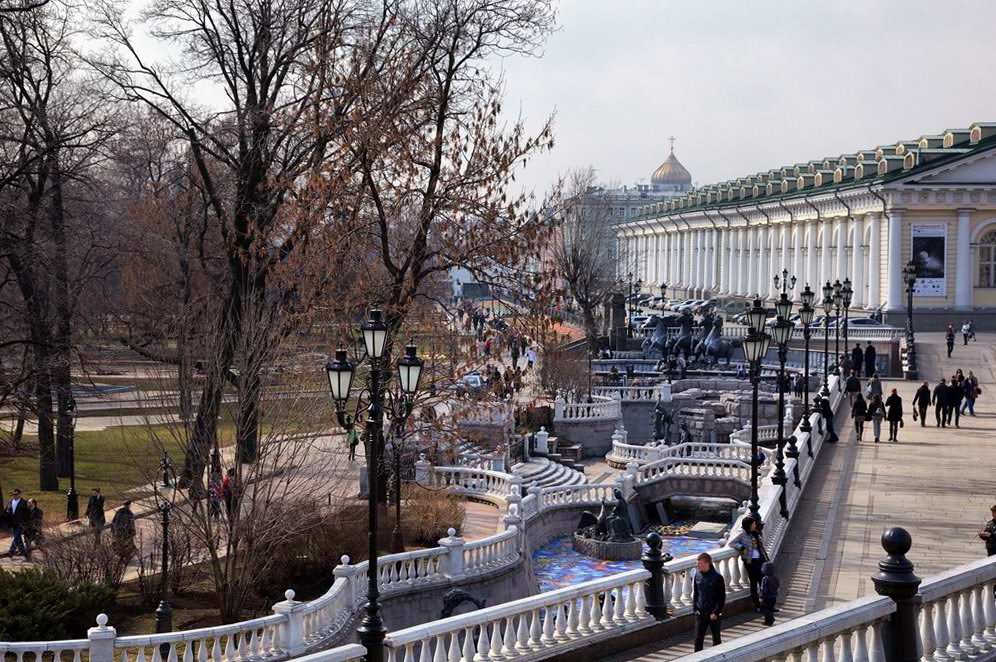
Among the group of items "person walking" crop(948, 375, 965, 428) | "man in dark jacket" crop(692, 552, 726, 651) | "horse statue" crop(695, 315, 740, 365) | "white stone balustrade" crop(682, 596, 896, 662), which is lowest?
"man in dark jacket" crop(692, 552, 726, 651)

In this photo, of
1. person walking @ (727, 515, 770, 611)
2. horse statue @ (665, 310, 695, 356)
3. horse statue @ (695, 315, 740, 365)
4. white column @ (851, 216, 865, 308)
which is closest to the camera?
person walking @ (727, 515, 770, 611)

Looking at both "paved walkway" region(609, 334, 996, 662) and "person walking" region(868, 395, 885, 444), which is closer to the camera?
"paved walkway" region(609, 334, 996, 662)

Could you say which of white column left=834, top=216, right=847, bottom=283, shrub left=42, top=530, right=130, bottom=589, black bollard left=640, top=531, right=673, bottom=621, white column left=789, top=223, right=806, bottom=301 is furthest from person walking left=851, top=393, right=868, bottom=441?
white column left=789, top=223, right=806, bottom=301

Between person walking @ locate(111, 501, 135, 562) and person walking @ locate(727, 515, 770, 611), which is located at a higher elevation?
person walking @ locate(727, 515, 770, 611)

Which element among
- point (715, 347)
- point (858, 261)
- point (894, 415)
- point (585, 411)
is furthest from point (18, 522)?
point (858, 261)

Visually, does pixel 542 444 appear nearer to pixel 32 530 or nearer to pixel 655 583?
pixel 32 530

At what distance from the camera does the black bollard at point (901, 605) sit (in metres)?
10.0

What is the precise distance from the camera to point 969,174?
7250 cm

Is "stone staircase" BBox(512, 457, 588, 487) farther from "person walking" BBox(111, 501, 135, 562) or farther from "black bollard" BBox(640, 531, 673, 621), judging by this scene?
"black bollard" BBox(640, 531, 673, 621)

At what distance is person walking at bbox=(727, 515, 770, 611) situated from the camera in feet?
59.1

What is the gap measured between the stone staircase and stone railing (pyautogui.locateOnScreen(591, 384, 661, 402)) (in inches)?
548

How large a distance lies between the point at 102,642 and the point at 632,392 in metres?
44.3

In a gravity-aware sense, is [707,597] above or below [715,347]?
below

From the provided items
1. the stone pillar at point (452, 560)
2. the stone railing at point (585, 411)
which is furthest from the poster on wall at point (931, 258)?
the stone pillar at point (452, 560)
